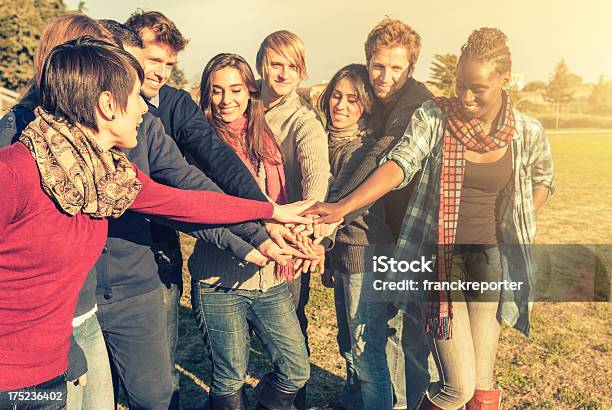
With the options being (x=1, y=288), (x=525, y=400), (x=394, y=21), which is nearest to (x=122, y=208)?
(x=1, y=288)

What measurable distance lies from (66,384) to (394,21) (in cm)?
Result: 210

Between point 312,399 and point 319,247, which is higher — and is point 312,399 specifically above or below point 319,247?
below

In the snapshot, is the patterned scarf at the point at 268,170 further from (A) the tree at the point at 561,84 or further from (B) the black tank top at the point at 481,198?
(A) the tree at the point at 561,84

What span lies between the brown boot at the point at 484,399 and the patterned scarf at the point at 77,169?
1937 mm

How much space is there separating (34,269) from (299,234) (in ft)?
4.12

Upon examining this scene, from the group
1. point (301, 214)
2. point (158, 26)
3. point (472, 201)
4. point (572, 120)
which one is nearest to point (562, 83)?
point (572, 120)

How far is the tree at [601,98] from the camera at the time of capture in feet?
9.82

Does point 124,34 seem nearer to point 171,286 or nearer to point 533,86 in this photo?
point 171,286

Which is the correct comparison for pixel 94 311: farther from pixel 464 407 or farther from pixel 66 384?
pixel 464 407

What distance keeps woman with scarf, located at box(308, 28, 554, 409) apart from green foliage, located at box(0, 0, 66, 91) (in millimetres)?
15113

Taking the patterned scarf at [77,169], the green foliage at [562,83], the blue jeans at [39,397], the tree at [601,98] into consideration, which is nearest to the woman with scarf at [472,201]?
the green foliage at [562,83]

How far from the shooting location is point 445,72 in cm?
266

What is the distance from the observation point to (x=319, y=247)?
2.66 metres

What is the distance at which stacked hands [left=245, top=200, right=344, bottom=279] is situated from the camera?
7.84ft
